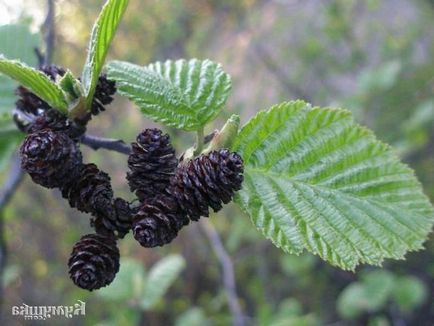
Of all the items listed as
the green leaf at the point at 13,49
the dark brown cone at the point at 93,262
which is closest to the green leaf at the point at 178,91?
the dark brown cone at the point at 93,262

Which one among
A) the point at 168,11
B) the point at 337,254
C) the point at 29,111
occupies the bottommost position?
the point at 337,254

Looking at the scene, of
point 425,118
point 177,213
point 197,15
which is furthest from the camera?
point 197,15

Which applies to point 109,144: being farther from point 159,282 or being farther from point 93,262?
point 159,282

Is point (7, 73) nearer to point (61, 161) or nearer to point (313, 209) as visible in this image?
point (61, 161)

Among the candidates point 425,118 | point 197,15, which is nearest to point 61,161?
point 425,118

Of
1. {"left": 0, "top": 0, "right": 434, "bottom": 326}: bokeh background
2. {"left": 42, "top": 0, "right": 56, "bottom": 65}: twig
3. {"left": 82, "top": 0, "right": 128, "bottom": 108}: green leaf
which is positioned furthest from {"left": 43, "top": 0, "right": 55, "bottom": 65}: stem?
{"left": 0, "top": 0, "right": 434, "bottom": 326}: bokeh background
